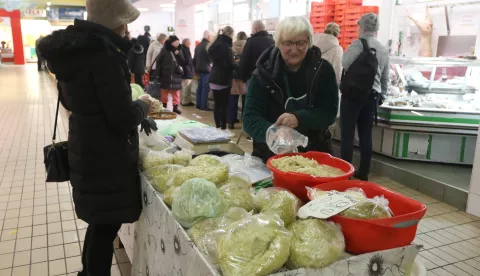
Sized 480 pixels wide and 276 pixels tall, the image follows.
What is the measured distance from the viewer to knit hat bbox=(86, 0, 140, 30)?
1872 millimetres

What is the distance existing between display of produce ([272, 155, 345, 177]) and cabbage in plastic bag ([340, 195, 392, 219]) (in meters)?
0.36

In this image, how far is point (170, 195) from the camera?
1.68 m

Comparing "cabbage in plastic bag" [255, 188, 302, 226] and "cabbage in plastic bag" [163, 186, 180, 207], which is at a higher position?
"cabbage in plastic bag" [255, 188, 302, 226]

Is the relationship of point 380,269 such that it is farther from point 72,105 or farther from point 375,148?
point 375,148

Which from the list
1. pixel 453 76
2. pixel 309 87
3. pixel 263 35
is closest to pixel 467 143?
pixel 453 76

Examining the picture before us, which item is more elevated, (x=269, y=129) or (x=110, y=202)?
(x=269, y=129)

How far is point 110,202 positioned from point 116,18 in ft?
3.01

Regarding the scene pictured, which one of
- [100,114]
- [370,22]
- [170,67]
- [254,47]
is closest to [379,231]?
[100,114]

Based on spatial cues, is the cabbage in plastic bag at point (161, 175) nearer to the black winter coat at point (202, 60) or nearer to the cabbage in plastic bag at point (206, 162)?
the cabbage in plastic bag at point (206, 162)

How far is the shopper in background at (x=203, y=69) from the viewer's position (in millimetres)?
8844

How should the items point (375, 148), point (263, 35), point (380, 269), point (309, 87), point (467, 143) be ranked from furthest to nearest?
point (263, 35)
point (375, 148)
point (467, 143)
point (309, 87)
point (380, 269)

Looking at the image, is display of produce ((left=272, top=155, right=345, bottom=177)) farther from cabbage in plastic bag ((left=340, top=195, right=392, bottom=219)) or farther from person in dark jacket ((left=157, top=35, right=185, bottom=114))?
person in dark jacket ((left=157, top=35, right=185, bottom=114))

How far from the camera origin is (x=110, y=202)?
1.99 meters

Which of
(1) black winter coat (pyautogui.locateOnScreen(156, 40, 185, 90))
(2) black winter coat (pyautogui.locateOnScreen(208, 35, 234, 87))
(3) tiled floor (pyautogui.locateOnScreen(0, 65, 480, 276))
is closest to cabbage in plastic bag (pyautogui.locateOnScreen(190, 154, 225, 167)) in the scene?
(3) tiled floor (pyautogui.locateOnScreen(0, 65, 480, 276))
